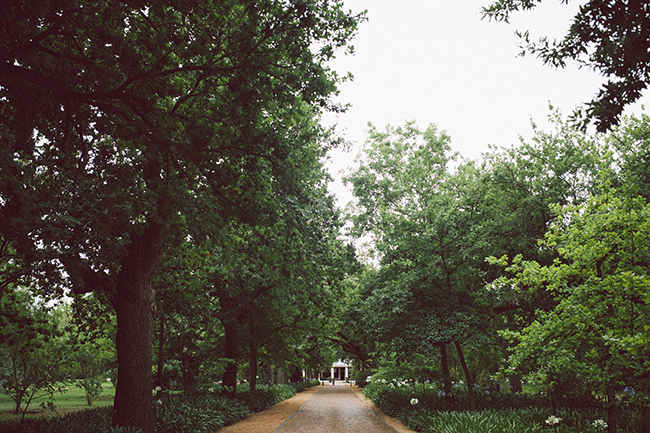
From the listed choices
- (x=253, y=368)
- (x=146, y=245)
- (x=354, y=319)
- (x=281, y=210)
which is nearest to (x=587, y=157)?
(x=354, y=319)

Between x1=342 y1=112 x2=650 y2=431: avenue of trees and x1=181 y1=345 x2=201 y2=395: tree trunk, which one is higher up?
x1=342 y1=112 x2=650 y2=431: avenue of trees

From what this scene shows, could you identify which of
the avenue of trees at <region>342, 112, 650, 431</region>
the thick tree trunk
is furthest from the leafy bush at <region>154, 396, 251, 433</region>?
the avenue of trees at <region>342, 112, 650, 431</region>

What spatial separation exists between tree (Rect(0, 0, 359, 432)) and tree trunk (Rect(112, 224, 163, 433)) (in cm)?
2

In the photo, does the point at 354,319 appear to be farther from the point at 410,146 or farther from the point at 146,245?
the point at 410,146

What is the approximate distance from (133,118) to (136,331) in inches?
173

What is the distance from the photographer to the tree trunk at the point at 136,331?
24.6 ft

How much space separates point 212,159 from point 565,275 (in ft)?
23.6

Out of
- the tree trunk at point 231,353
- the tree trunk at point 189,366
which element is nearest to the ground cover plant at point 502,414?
the tree trunk at point 231,353

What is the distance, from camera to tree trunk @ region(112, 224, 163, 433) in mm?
7508

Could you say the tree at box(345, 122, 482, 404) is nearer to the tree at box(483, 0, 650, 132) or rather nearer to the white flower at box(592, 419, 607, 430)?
the white flower at box(592, 419, 607, 430)

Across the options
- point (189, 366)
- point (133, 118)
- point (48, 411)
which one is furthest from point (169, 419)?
point (48, 411)

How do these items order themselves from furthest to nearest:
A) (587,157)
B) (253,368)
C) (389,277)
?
(253,368), (587,157), (389,277)

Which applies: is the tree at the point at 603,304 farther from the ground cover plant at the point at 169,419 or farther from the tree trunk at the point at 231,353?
the tree trunk at the point at 231,353

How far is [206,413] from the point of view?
1144cm
